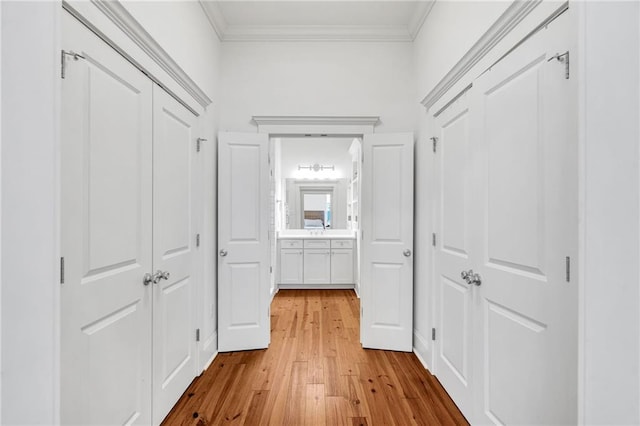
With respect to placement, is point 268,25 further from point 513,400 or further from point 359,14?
point 513,400

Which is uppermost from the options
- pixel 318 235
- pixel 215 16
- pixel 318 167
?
pixel 215 16

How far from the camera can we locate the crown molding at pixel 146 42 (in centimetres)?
126

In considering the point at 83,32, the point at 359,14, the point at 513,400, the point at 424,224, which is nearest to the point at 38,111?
the point at 83,32

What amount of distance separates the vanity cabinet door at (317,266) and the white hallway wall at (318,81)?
250 cm

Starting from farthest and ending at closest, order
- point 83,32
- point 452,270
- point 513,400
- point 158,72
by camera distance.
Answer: point 452,270 → point 158,72 → point 513,400 → point 83,32

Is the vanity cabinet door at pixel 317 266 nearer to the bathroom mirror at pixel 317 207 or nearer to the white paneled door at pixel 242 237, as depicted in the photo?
the bathroom mirror at pixel 317 207

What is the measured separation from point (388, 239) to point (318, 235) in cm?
246

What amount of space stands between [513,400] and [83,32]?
8.22 ft

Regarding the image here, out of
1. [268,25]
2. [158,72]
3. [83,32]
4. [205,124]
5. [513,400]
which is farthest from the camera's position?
[268,25]

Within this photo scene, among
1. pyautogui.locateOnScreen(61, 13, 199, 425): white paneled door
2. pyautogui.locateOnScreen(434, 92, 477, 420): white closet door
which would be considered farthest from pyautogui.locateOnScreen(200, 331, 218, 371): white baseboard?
pyautogui.locateOnScreen(434, 92, 477, 420): white closet door

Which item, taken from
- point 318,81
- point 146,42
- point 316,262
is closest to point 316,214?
point 316,262

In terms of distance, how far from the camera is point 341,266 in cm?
464

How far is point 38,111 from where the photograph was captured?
0.73 meters

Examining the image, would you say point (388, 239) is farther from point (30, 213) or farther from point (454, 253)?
point (30, 213)
